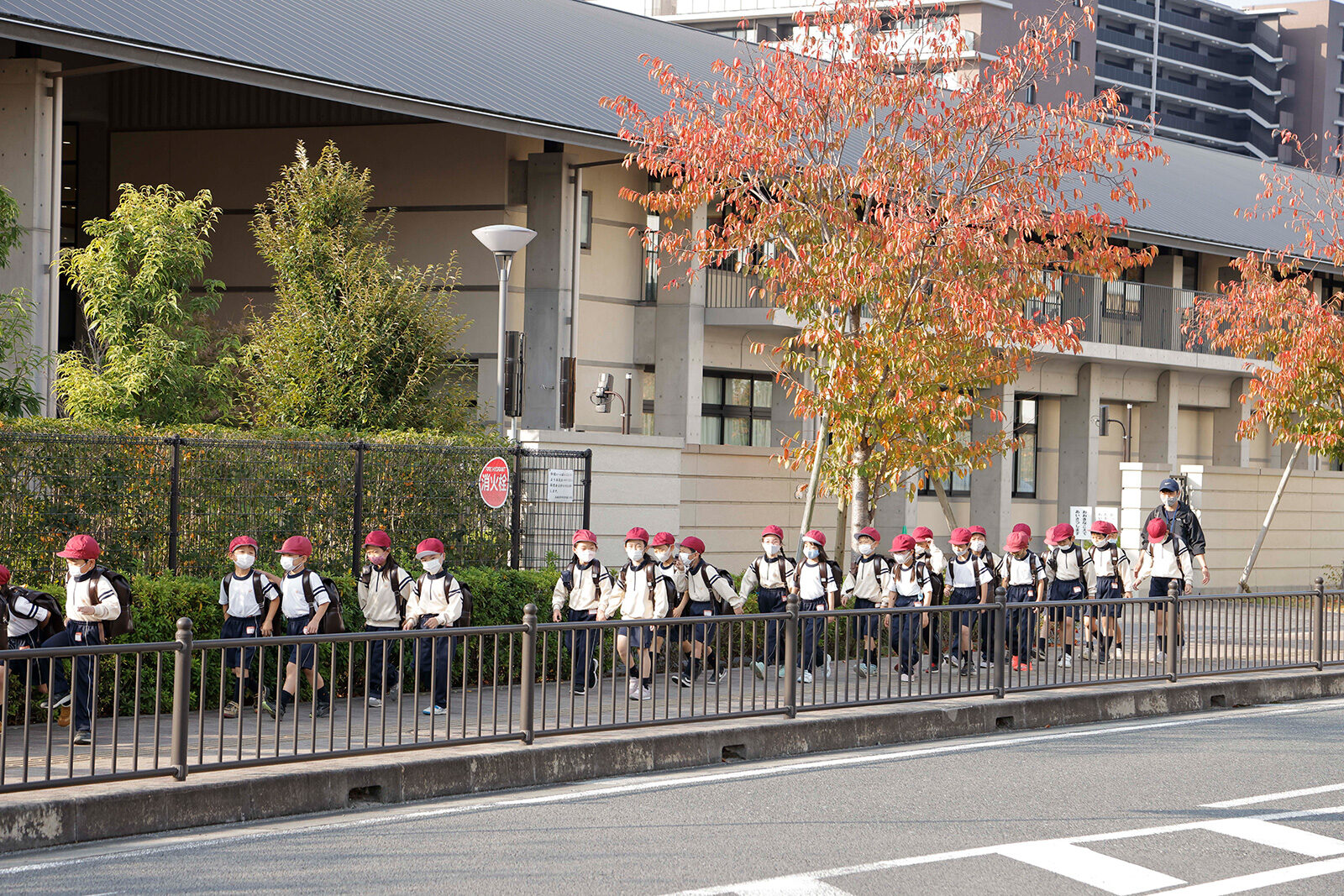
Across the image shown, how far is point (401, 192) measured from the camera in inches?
963

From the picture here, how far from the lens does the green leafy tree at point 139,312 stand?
17109mm

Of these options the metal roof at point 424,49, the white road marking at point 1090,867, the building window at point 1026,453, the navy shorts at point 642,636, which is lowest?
the white road marking at point 1090,867

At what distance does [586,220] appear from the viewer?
24.6m

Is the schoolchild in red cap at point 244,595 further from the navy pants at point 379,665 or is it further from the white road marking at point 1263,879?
the white road marking at point 1263,879

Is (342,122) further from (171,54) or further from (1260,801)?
(1260,801)

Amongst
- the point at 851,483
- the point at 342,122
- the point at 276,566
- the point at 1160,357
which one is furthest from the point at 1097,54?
the point at 276,566

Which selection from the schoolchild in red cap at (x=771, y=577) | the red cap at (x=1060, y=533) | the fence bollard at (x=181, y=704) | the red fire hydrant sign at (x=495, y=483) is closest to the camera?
the fence bollard at (x=181, y=704)

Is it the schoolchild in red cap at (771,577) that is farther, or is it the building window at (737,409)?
the building window at (737,409)

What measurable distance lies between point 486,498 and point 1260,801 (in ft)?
26.1

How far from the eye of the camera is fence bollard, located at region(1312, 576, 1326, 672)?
1507 centimetres

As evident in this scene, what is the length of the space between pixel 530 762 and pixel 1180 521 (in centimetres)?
1018

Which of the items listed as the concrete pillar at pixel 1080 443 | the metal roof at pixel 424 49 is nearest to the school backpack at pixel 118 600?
the metal roof at pixel 424 49

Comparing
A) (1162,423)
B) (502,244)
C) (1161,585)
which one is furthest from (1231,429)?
(502,244)

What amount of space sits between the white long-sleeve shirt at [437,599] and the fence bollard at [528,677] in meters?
2.08
